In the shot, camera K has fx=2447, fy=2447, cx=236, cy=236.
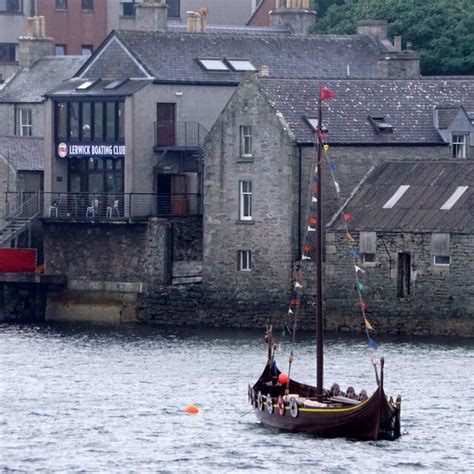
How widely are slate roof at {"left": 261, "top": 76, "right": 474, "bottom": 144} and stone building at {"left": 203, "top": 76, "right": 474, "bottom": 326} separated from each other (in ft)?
0.14

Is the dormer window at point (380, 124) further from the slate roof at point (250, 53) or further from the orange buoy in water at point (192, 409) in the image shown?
the orange buoy in water at point (192, 409)

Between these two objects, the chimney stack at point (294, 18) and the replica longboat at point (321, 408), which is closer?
the replica longboat at point (321, 408)

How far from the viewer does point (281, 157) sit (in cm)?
9838

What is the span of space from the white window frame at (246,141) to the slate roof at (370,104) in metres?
1.58

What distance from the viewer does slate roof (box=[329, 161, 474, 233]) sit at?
93.6 meters

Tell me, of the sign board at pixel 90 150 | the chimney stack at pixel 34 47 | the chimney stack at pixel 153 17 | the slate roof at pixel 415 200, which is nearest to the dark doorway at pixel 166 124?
the sign board at pixel 90 150

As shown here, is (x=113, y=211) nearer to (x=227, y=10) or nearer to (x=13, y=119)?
(x=13, y=119)

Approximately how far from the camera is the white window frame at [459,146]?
10138 cm

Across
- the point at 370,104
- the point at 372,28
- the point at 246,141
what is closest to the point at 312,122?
the point at 246,141

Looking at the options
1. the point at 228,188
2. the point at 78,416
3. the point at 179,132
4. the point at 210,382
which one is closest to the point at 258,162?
the point at 228,188

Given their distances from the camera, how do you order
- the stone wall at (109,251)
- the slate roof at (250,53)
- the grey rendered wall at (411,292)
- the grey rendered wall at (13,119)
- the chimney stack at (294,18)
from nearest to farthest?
the grey rendered wall at (411,292) < the stone wall at (109,251) < the slate roof at (250,53) < the grey rendered wall at (13,119) < the chimney stack at (294,18)

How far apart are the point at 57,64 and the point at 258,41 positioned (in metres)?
14.4

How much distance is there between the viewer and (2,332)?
9988 cm

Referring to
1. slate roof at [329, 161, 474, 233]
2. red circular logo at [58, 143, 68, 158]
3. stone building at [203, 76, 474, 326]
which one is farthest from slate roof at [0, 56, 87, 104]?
slate roof at [329, 161, 474, 233]
